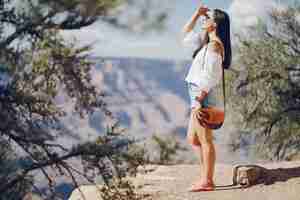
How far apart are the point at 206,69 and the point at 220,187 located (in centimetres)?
195

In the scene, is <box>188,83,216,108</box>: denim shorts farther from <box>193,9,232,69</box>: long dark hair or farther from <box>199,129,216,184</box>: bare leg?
<box>193,9,232,69</box>: long dark hair

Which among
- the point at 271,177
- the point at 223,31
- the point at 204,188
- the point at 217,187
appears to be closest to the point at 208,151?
the point at 204,188

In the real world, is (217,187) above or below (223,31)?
below

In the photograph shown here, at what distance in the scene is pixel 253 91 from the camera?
52.9 feet

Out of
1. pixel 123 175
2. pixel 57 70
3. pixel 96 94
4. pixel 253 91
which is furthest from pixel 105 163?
pixel 253 91

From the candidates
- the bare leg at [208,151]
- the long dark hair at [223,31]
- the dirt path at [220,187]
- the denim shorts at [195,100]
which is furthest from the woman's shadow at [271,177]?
the long dark hair at [223,31]

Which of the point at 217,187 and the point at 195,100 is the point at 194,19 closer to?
the point at 195,100

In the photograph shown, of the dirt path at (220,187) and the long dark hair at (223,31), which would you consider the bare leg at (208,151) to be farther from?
the long dark hair at (223,31)

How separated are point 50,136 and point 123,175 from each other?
1278mm

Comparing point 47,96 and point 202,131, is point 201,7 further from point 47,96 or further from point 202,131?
point 47,96

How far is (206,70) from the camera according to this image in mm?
8891

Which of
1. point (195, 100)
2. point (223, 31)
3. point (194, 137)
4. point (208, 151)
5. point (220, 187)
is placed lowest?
point (220, 187)

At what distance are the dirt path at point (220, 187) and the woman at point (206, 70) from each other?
24cm

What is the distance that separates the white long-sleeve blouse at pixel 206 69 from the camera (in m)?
8.85
